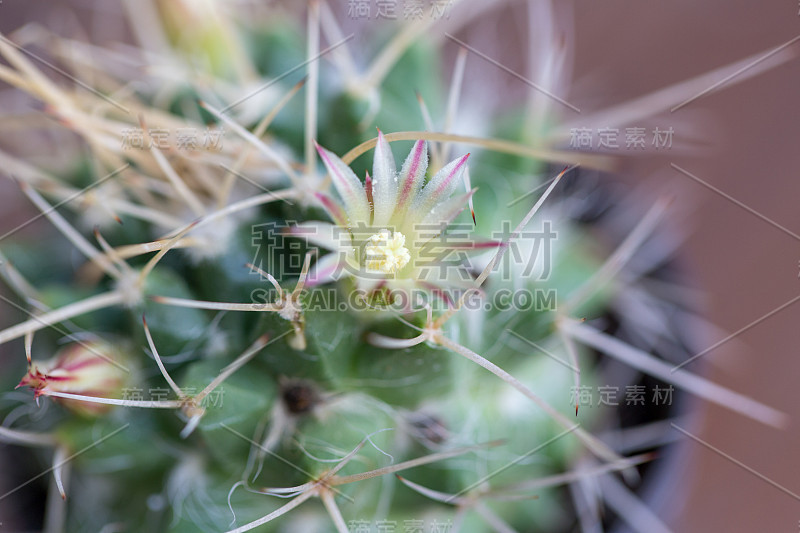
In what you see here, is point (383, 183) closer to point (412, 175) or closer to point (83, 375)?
point (412, 175)

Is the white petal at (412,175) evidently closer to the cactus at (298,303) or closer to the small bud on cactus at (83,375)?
the cactus at (298,303)

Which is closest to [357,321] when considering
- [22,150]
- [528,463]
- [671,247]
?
[528,463]

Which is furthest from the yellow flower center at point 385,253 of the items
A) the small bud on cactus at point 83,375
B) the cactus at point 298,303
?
the small bud on cactus at point 83,375

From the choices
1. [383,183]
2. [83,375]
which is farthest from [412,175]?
[83,375]

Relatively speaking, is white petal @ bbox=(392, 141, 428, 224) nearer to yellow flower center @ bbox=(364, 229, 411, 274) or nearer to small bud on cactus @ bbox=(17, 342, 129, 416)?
yellow flower center @ bbox=(364, 229, 411, 274)

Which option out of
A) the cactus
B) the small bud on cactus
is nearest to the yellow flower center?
the cactus

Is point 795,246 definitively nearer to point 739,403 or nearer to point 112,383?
point 739,403

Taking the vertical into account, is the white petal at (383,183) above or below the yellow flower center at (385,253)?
above
